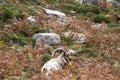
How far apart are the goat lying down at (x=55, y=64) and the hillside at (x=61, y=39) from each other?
0.85 ft

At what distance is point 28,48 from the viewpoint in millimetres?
15617

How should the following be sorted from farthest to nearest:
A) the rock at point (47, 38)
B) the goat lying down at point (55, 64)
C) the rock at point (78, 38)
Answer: the rock at point (78, 38) < the rock at point (47, 38) < the goat lying down at point (55, 64)

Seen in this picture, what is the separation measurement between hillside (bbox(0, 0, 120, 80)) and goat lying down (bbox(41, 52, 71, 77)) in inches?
10.2

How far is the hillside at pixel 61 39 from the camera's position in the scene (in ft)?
41.0

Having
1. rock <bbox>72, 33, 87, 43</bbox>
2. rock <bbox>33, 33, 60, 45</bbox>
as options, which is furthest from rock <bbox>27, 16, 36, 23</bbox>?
rock <bbox>33, 33, 60, 45</bbox>

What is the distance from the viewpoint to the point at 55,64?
1295 cm

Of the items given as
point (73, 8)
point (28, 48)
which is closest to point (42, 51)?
point (28, 48)

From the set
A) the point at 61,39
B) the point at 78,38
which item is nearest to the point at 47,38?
the point at 61,39

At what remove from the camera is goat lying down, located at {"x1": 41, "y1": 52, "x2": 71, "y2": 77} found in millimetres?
11911

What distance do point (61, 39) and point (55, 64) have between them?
253 inches

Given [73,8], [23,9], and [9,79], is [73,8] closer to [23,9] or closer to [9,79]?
[23,9]

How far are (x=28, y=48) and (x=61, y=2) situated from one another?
14191 millimetres

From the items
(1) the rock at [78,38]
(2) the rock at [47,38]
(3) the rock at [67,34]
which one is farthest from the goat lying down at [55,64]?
(3) the rock at [67,34]

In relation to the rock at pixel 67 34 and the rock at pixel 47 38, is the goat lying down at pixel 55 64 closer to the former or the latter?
the rock at pixel 47 38
